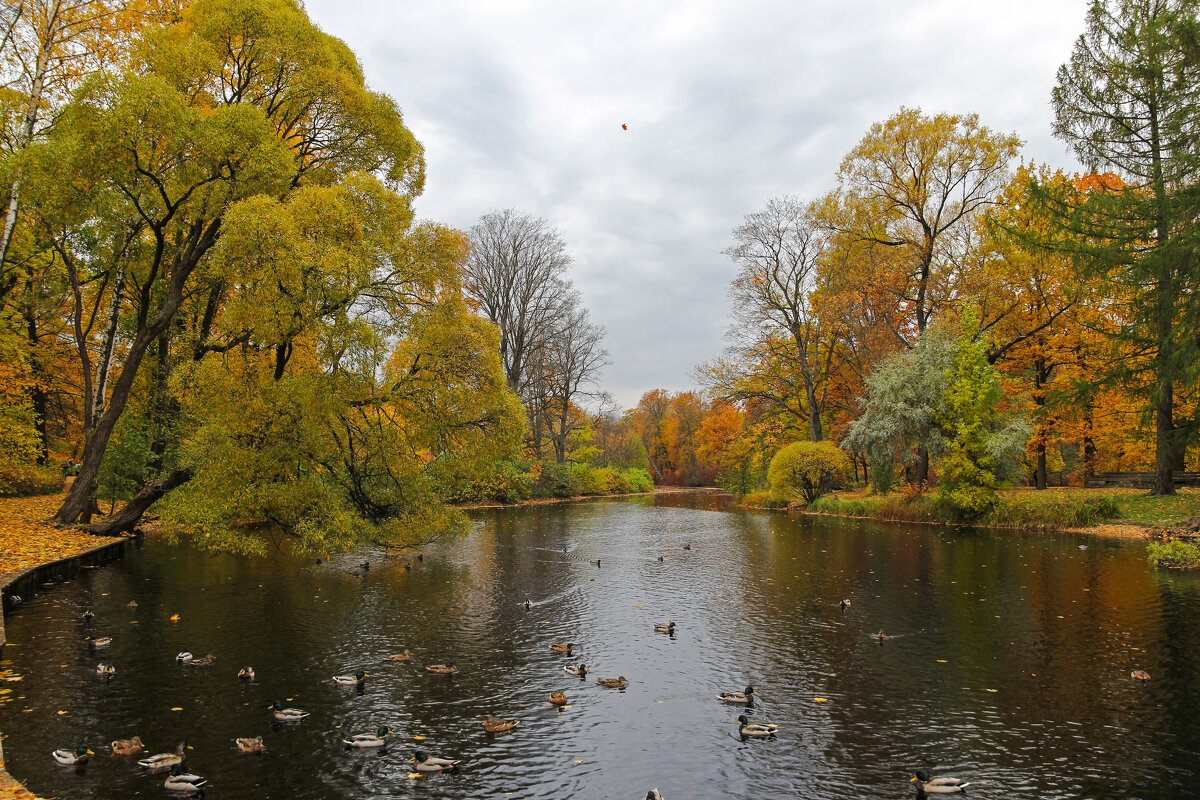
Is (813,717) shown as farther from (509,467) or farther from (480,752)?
(509,467)

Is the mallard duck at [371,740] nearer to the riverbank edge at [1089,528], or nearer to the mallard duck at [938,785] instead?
the mallard duck at [938,785]

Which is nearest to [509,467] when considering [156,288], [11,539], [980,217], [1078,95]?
[156,288]

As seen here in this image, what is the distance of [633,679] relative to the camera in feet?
31.9

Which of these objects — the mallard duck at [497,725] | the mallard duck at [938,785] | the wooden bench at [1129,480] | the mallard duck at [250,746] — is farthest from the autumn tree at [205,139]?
the wooden bench at [1129,480]

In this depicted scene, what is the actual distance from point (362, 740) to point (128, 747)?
7.79 ft

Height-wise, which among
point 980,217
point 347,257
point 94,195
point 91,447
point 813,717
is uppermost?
point 980,217

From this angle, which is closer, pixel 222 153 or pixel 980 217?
pixel 222 153

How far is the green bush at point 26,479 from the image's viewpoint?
24109mm

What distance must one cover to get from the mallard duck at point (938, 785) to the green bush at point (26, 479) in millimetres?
29327

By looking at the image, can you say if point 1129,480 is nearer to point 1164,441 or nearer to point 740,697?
point 1164,441

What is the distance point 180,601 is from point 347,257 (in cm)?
831

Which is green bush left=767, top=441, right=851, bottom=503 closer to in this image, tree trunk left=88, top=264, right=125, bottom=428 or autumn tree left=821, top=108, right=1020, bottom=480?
autumn tree left=821, top=108, right=1020, bottom=480

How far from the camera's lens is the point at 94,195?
15.7 meters

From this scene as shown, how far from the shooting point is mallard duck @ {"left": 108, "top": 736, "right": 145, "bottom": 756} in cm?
691
